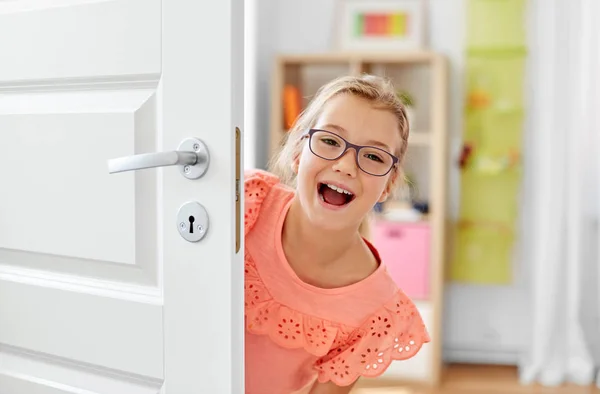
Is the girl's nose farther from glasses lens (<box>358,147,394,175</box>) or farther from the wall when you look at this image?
the wall

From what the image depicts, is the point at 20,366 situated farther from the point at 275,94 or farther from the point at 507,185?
the point at 507,185

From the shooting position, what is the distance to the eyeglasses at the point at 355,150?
1.12 meters

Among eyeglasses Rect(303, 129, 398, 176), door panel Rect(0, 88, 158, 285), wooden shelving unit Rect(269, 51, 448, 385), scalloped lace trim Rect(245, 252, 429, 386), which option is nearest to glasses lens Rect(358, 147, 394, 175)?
eyeglasses Rect(303, 129, 398, 176)

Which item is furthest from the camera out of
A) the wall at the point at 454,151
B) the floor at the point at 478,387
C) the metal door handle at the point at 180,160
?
the wall at the point at 454,151

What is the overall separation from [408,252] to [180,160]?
2338 mm

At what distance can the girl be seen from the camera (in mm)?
1132

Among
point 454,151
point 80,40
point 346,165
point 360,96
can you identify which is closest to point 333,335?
point 346,165

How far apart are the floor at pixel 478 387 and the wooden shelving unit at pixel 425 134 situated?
0.08 metres

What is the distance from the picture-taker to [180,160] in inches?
33.0

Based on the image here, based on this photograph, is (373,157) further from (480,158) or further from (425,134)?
(480,158)

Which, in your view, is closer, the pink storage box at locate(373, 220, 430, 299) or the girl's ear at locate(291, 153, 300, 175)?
the girl's ear at locate(291, 153, 300, 175)

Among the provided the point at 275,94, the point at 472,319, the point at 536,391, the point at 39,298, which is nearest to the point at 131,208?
the point at 39,298

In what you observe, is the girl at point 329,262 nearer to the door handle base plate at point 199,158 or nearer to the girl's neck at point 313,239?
the girl's neck at point 313,239

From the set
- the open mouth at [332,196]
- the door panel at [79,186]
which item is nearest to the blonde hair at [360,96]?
the open mouth at [332,196]
